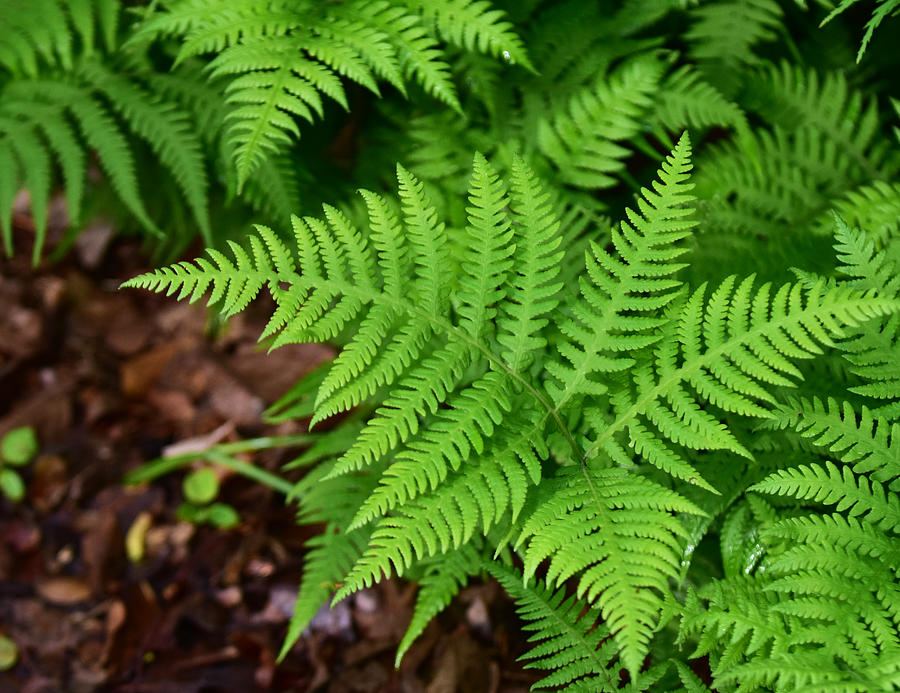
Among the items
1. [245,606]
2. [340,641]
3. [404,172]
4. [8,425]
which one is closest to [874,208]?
[404,172]

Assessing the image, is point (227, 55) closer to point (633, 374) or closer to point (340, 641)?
point (633, 374)

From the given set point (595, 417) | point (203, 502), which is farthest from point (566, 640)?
point (203, 502)

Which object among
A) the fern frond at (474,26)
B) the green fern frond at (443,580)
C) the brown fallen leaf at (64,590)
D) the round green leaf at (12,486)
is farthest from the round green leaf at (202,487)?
the fern frond at (474,26)

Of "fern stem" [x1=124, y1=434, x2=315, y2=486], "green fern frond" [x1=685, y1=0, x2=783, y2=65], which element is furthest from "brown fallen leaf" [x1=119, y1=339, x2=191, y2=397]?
"green fern frond" [x1=685, y1=0, x2=783, y2=65]

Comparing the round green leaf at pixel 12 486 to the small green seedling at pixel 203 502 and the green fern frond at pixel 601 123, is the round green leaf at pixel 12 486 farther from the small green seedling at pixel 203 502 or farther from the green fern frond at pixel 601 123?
the green fern frond at pixel 601 123

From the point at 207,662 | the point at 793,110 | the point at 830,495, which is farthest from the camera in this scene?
the point at 207,662

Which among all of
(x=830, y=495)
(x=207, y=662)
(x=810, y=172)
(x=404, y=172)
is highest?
(x=404, y=172)
